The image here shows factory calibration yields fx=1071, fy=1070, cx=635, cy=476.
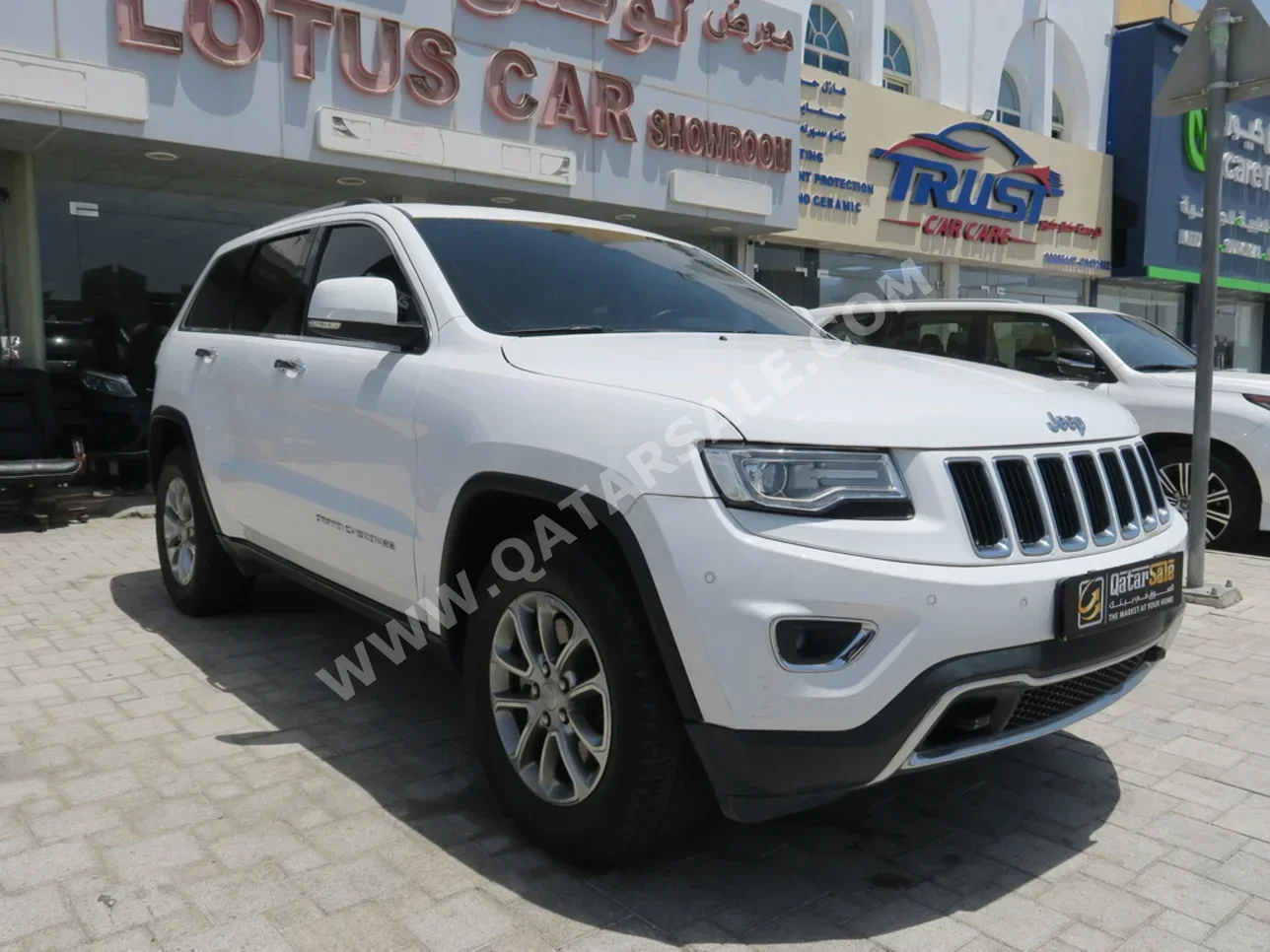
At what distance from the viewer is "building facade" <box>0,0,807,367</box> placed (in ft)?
27.0

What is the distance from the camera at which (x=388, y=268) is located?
12.0ft

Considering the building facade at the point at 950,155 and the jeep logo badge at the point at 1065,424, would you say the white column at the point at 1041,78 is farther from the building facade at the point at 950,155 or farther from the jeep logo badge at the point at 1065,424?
the jeep logo badge at the point at 1065,424

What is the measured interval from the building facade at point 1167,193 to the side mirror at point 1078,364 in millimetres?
14255

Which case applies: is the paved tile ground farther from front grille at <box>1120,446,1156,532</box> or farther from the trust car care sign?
the trust car care sign

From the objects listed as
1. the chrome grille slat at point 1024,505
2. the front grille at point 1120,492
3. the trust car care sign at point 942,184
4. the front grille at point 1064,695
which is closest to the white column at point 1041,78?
the trust car care sign at point 942,184

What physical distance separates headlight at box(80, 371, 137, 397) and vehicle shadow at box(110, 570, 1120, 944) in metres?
6.77

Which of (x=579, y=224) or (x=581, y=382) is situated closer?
(x=581, y=382)

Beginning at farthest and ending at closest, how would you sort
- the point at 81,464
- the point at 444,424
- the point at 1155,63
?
the point at 1155,63
the point at 81,464
the point at 444,424

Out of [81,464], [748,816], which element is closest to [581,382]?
[748,816]

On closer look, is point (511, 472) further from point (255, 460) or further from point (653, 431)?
point (255, 460)

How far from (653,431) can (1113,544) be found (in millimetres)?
1267

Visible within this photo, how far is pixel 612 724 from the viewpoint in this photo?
2.51 metres

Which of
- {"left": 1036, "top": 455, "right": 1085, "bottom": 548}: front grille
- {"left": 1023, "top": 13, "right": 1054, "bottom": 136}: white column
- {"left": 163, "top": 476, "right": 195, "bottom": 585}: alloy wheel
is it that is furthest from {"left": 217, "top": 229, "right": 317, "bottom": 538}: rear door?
{"left": 1023, "top": 13, "right": 1054, "bottom": 136}: white column

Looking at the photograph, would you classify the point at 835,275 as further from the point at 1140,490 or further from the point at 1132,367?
the point at 1140,490
